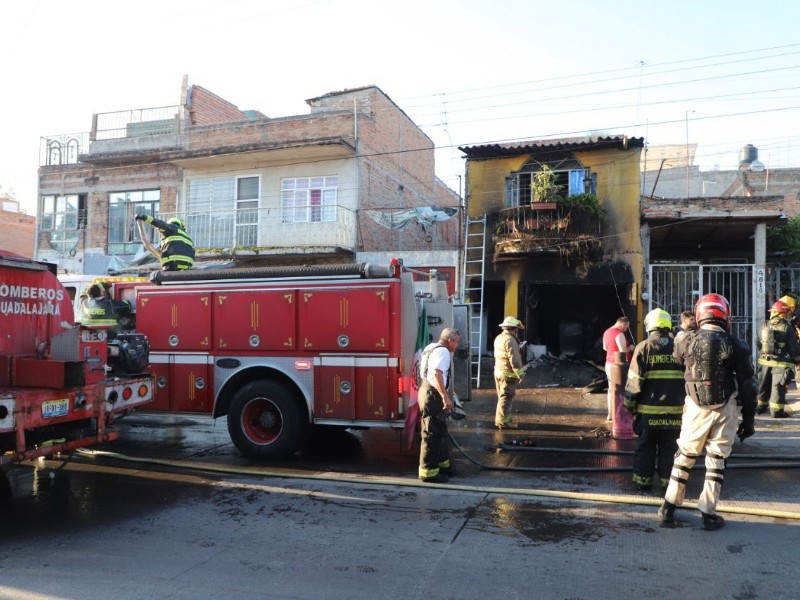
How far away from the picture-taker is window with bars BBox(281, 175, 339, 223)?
19.1 metres

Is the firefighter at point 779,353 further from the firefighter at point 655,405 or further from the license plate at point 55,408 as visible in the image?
the license plate at point 55,408

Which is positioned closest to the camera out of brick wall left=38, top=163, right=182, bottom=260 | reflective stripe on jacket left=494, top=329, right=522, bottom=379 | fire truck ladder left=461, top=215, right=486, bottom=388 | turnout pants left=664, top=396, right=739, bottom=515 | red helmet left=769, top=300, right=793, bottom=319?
turnout pants left=664, top=396, right=739, bottom=515

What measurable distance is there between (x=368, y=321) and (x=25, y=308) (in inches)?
136

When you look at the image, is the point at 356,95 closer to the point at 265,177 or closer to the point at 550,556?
the point at 265,177

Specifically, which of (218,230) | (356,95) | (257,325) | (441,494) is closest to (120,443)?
(257,325)

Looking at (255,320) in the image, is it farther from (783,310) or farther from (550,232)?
(550,232)

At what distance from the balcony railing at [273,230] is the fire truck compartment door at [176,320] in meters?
10.2

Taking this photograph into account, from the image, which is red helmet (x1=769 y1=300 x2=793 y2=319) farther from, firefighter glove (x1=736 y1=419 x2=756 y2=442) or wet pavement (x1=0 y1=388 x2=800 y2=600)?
firefighter glove (x1=736 y1=419 x2=756 y2=442)

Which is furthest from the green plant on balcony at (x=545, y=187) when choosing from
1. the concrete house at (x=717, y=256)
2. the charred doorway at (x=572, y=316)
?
the charred doorway at (x=572, y=316)

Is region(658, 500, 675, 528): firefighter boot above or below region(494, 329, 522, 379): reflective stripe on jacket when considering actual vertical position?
below

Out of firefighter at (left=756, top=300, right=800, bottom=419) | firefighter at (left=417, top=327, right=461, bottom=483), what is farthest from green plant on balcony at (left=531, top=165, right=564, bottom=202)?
firefighter at (left=417, top=327, right=461, bottom=483)

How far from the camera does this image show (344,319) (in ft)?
23.8

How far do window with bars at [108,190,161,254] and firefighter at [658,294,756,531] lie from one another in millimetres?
19364

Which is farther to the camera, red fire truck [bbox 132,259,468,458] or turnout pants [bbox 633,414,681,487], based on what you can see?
red fire truck [bbox 132,259,468,458]
